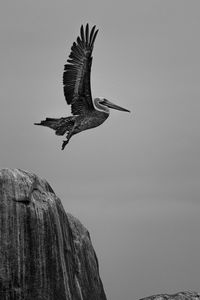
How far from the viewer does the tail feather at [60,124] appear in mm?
31344

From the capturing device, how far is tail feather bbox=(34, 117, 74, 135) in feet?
103

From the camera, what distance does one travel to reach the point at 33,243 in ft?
82.6

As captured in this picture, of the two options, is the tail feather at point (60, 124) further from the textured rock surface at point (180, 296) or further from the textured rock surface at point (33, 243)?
the textured rock surface at point (180, 296)

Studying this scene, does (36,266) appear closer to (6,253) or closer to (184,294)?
(6,253)

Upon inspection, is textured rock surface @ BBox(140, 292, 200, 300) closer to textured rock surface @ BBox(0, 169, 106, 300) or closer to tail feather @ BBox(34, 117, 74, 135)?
textured rock surface @ BBox(0, 169, 106, 300)

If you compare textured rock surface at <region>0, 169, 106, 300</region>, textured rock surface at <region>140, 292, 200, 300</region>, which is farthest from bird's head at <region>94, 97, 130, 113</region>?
textured rock surface at <region>140, 292, 200, 300</region>

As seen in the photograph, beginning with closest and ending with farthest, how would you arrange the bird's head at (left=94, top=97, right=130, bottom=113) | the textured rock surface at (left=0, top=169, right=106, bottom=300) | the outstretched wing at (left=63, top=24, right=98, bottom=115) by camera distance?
the textured rock surface at (left=0, top=169, right=106, bottom=300) → the outstretched wing at (left=63, top=24, right=98, bottom=115) → the bird's head at (left=94, top=97, right=130, bottom=113)

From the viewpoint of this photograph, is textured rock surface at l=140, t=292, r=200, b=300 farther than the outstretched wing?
No

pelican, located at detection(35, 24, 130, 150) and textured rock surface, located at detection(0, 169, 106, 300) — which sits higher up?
pelican, located at detection(35, 24, 130, 150)

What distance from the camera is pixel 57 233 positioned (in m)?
26.1

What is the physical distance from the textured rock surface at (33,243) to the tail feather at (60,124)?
4.83 metres

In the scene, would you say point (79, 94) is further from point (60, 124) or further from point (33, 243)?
point (33, 243)

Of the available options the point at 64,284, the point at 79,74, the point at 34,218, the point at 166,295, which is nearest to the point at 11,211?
the point at 34,218

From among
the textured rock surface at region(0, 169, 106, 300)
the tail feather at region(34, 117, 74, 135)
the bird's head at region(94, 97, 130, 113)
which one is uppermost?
the bird's head at region(94, 97, 130, 113)
